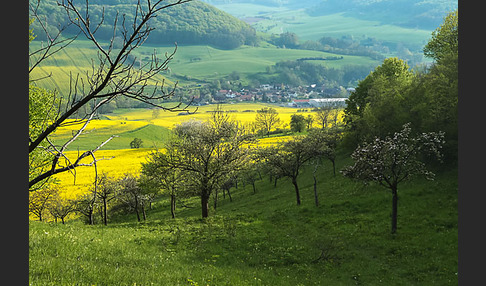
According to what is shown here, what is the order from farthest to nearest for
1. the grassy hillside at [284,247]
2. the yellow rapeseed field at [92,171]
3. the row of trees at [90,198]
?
the yellow rapeseed field at [92,171] < the row of trees at [90,198] < the grassy hillside at [284,247]

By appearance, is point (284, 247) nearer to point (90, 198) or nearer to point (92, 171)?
point (90, 198)

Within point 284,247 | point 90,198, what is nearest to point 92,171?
point 90,198

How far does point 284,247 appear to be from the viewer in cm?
2292

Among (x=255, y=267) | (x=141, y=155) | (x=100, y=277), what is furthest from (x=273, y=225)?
(x=141, y=155)

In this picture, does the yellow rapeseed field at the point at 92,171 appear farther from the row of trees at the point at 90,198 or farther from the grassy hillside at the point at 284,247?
the grassy hillside at the point at 284,247

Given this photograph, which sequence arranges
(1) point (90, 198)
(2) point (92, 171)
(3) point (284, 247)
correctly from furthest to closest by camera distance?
(2) point (92, 171), (1) point (90, 198), (3) point (284, 247)

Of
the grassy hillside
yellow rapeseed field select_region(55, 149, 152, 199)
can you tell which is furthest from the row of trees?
the grassy hillside

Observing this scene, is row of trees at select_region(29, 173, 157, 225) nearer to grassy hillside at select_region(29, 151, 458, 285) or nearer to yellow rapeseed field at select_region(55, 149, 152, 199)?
yellow rapeseed field at select_region(55, 149, 152, 199)

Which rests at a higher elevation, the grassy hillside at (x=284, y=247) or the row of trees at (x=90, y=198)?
the grassy hillside at (x=284, y=247)

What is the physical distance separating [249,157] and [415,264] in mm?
18626

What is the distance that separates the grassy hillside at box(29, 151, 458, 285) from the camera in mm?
13633

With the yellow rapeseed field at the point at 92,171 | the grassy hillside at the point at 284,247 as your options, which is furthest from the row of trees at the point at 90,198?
the grassy hillside at the point at 284,247

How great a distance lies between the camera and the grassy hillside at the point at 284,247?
13.6 m

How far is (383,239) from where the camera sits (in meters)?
24.8
